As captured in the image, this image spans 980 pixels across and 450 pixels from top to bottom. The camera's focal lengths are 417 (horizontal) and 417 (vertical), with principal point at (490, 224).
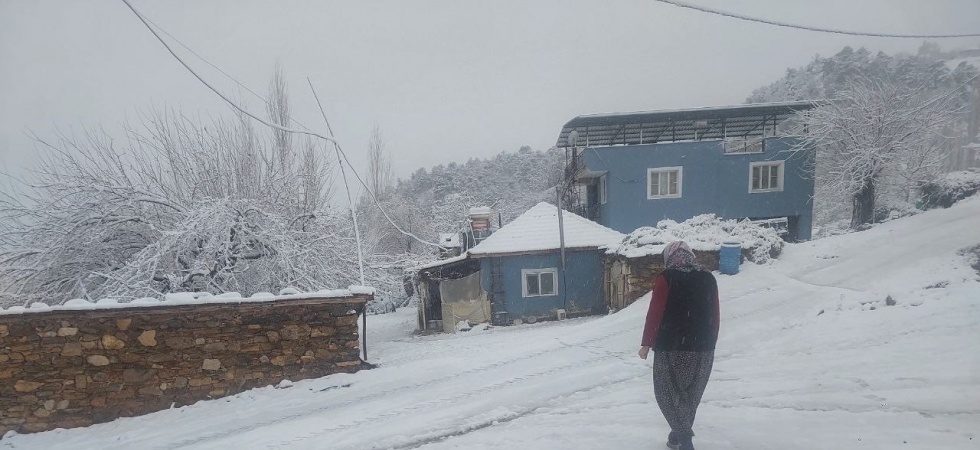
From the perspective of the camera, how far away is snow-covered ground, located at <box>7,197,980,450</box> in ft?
9.83

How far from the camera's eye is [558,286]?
13.9m

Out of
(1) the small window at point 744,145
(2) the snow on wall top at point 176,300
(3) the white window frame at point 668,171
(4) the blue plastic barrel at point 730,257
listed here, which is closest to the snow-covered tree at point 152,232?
(2) the snow on wall top at point 176,300

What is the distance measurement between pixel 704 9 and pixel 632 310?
213 inches

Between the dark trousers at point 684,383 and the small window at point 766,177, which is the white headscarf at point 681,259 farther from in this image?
the small window at point 766,177

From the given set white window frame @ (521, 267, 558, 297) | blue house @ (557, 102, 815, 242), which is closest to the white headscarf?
white window frame @ (521, 267, 558, 297)

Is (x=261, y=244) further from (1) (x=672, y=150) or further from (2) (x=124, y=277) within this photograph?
(1) (x=672, y=150)

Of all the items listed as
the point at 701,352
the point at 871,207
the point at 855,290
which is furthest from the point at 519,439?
the point at 871,207

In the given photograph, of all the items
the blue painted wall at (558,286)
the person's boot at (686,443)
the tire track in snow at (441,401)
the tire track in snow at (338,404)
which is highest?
the person's boot at (686,443)

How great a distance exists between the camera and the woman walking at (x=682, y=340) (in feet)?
8.70

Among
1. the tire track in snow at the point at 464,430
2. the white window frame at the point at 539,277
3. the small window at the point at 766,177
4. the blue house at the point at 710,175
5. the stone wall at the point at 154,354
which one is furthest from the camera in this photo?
the small window at the point at 766,177

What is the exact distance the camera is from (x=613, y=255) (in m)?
12.4

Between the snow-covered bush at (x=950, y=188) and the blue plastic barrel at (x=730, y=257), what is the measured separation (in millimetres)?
4971

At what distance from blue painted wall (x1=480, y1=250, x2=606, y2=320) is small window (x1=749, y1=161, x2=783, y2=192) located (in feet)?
23.7

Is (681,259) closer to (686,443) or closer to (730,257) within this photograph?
(686,443)
